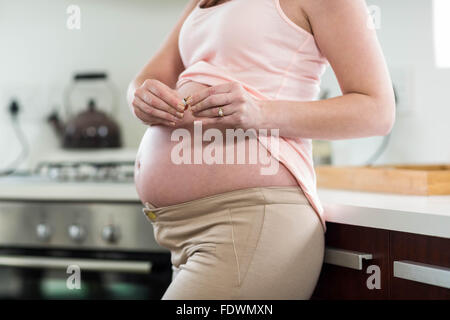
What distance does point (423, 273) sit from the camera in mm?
809

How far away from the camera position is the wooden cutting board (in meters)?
1.06

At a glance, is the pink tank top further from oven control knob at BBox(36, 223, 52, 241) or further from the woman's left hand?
oven control knob at BBox(36, 223, 52, 241)

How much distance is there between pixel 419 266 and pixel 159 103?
1.32 ft

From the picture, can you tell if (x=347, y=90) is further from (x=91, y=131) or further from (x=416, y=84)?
(x=91, y=131)

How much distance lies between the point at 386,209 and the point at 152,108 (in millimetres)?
347

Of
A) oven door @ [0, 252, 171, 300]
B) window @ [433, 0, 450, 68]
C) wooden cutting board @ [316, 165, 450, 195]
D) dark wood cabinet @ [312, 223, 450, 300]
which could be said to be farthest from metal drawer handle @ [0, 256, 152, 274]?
window @ [433, 0, 450, 68]

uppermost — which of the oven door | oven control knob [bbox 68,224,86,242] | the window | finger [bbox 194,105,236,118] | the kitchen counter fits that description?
the window

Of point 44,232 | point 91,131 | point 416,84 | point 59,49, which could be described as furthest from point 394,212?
point 59,49

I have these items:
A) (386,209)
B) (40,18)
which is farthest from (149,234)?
(40,18)

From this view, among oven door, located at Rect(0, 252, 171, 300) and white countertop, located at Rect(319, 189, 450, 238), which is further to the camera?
oven door, located at Rect(0, 252, 171, 300)

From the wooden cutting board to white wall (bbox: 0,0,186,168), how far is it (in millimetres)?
1069

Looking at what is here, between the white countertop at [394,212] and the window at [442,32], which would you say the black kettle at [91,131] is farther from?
the white countertop at [394,212]

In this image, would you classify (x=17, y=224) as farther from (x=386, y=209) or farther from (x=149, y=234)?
(x=386, y=209)

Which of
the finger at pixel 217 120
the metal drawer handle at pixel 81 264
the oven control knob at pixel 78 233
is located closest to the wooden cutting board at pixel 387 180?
the finger at pixel 217 120
